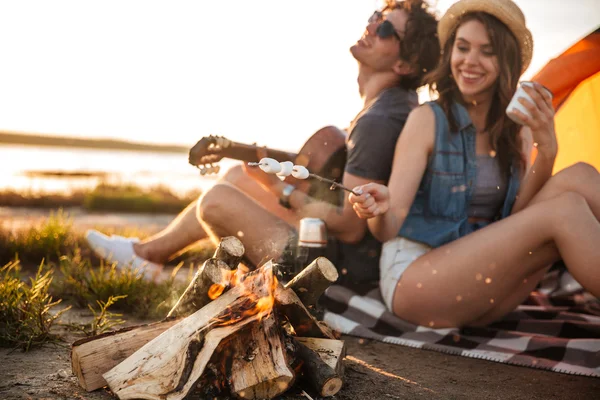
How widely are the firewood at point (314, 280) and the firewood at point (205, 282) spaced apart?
0.27 m

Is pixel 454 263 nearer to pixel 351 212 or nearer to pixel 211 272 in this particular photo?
pixel 351 212

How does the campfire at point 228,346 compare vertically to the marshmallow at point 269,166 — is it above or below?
below

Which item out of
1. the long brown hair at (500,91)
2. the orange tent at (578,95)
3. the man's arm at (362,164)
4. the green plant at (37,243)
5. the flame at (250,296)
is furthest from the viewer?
the orange tent at (578,95)

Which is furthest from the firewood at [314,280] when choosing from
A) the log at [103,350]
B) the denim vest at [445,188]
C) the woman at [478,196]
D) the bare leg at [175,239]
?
the bare leg at [175,239]

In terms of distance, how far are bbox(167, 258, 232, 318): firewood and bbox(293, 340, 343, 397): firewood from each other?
388 mm

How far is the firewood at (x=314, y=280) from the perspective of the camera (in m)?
2.19

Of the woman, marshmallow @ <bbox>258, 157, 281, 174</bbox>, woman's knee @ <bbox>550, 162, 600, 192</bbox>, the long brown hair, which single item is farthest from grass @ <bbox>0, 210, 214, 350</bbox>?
woman's knee @ <bbox>550, 162, 600, 192</bbox>

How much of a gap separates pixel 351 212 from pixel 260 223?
0.58 meters

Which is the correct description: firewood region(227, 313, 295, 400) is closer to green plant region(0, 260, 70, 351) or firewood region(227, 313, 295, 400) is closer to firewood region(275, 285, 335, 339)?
firewood region(275, 285, 335, 339)

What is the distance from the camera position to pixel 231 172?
4.41 metres

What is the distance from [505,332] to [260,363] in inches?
69.9

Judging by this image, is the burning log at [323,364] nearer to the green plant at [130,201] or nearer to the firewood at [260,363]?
the firewood at [260,363]

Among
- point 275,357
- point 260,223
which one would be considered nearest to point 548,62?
A: point 260,223

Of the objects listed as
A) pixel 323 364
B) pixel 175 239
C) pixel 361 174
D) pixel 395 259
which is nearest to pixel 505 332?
pixel 395 259
